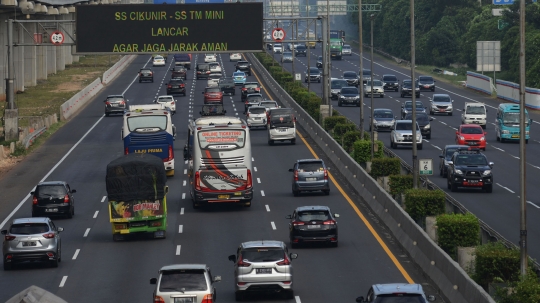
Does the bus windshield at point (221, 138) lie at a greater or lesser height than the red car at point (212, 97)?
lesser

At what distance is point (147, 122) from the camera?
2066 inches

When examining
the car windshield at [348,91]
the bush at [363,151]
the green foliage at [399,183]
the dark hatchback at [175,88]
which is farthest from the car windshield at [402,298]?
the dark hatchback at [175,88]

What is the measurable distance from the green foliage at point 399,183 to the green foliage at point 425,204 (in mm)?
5559

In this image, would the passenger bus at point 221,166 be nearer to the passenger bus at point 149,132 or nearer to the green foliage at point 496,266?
the passenger bus at point 149,132

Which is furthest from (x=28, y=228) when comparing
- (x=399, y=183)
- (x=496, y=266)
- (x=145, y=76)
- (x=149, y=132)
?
(x=145, y=76)

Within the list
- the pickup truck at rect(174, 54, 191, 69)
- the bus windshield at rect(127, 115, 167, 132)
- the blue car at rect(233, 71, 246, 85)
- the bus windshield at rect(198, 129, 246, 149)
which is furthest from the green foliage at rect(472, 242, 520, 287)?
the pickup truck at rect(174, 54, 191, 69)

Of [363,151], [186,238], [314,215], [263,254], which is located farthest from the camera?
[363,151]

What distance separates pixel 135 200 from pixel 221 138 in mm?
7745

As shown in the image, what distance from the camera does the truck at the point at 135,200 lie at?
126 feet

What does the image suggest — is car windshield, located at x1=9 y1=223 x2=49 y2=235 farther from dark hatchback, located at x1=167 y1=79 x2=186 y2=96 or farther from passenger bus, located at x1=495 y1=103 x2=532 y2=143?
dark hatchback, located at x1=167 y1=79 x2=186 y2=96

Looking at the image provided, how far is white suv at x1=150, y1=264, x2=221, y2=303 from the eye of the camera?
23703 millimetres

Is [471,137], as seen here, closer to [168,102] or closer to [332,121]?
[332,121]

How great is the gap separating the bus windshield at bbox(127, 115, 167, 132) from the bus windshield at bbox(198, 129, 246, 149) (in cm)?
741

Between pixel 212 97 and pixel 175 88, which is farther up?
pixel 175 88
